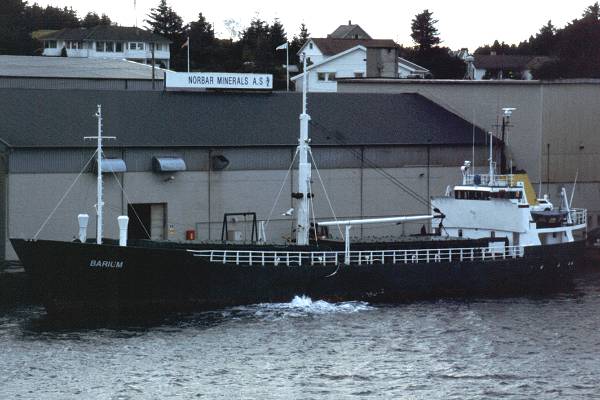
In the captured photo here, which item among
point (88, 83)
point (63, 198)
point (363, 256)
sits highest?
point (88, 83)

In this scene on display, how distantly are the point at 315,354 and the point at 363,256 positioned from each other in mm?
10690

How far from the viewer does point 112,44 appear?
10838 cm

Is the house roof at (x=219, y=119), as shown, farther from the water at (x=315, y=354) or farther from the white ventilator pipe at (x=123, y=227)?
the water at (x=315, y=354)

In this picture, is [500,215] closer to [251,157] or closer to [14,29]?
[251,157]

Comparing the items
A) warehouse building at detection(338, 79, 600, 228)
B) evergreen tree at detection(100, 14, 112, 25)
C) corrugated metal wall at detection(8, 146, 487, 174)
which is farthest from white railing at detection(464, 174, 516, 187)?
evergreen tree at detection(100, 14, 112, 25)

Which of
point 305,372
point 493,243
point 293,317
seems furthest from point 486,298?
point 305,372

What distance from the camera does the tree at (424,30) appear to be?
11800cm

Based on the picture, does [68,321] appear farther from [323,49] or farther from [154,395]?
[323,49]

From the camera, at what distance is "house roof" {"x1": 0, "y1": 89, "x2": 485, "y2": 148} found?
52.8 meters

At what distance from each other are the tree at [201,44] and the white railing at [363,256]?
200 ft

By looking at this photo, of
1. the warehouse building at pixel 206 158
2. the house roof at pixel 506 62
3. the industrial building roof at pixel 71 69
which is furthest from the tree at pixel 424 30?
the warehouse building at pixel 206 158

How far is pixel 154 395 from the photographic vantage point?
30500 millimetres

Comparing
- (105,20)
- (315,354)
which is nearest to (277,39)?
(105,20)

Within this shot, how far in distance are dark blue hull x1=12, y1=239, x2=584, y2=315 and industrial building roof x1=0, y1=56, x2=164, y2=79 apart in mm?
32554
